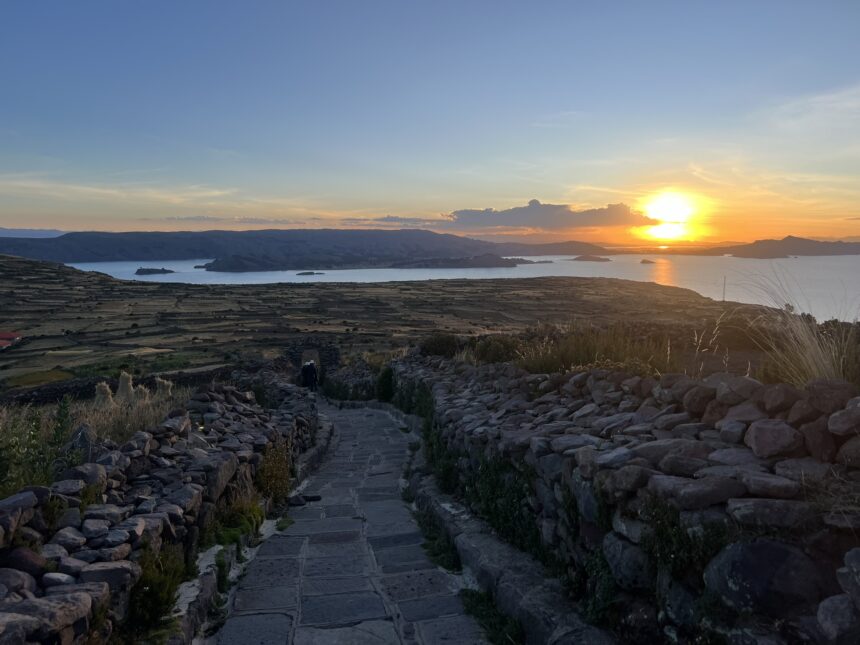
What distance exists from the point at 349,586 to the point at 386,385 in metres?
11.4

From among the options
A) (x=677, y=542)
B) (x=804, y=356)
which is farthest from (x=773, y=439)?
(x=804, y=356)

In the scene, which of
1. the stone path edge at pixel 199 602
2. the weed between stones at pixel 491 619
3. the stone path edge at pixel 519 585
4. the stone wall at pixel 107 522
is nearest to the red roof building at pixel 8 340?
the stone wall at pixel 107 522

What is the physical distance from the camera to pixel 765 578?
2430 mm

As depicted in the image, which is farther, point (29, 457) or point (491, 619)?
point (29, 457)

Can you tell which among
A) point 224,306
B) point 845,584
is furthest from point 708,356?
point 224,306

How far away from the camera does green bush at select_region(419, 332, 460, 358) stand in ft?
51.8

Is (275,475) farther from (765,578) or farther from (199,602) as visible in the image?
(765,578)

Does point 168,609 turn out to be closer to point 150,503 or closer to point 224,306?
point 150,503

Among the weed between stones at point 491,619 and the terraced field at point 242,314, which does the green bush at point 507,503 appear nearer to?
the weed between stones at point 491,619

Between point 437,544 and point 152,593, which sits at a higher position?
point 152,593

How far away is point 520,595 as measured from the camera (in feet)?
12.4

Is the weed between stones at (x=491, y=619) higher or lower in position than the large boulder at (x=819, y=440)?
lower

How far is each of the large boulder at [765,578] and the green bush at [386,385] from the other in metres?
13.3

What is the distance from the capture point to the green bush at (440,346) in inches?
622
